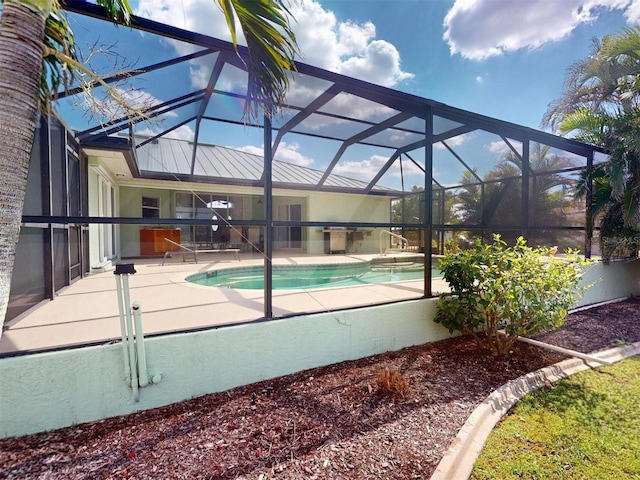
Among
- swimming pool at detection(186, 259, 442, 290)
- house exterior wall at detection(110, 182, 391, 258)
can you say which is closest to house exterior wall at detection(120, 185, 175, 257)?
house exterior wall at detection(110, 182, 391, 258)

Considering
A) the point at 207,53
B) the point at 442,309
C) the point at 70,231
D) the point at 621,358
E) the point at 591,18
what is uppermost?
the point at 591,18

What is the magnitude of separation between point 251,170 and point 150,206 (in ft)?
13.6

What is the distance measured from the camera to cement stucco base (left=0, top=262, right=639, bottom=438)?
2551 mm

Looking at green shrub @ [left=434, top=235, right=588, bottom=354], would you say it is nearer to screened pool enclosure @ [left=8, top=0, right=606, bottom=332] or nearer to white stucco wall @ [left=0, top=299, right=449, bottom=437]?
screened pool enclosure @ [left=8, top=0, right=606, bottom=332]

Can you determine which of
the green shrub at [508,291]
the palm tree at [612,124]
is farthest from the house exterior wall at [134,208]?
Answer: the palm tree at [612,124]

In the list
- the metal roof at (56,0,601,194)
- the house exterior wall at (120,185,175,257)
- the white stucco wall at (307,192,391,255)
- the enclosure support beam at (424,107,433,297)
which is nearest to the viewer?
the metal roof at (56,0,601,194)

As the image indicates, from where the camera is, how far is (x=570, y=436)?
2.64 metres

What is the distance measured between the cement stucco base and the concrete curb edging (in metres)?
1.40

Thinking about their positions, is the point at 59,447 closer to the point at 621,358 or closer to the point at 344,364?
the point at 344,364

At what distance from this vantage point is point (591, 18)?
29.9ft

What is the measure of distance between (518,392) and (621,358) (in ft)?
7.85

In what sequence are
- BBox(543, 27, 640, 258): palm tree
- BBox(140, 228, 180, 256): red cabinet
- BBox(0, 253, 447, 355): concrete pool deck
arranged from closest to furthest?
BBox(0, 253, 447, 355): concrete pool deck
BBox(543, 27, 640, 258): palm tree
BBox(140, 228, 180, 256): red cabinet

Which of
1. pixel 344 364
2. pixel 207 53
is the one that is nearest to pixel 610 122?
pixel 344 364

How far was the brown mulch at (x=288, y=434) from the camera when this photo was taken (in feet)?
7.22
